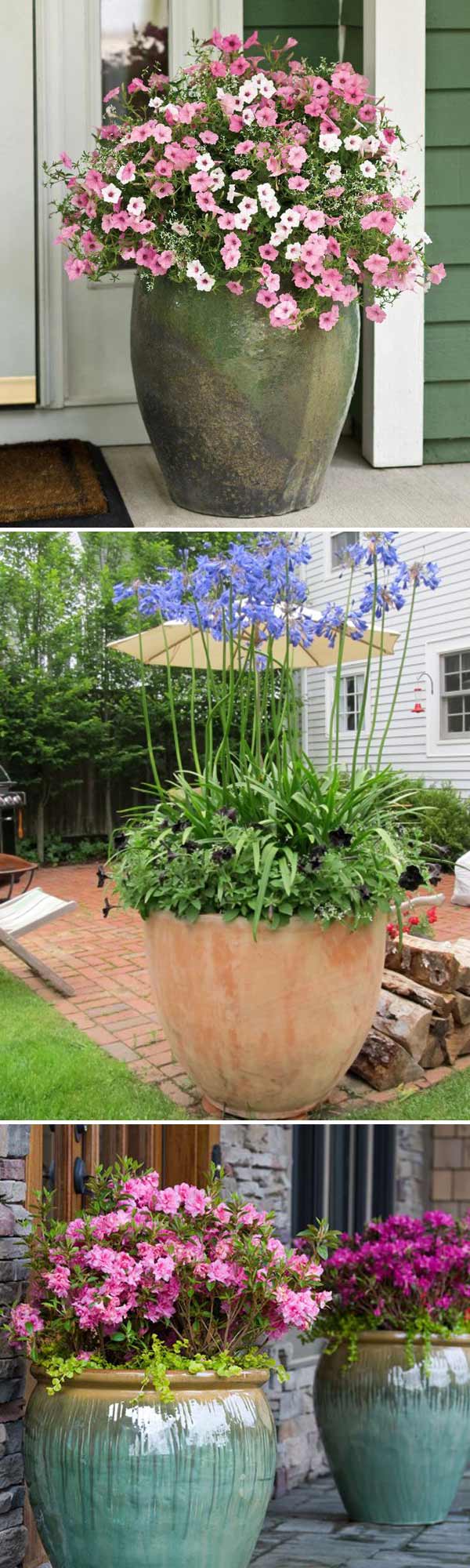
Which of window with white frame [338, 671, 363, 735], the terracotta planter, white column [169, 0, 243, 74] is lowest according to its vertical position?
the terracotta planter

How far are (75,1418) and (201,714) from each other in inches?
48.7

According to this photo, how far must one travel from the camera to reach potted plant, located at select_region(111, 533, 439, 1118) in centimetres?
208

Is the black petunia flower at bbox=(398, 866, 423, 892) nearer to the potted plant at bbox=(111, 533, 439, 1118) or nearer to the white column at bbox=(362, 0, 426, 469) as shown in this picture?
the potted plant at bbox=(111, 533, 439, 1118)

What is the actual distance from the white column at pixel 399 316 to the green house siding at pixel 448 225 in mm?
53

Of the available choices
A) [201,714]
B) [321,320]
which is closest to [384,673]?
[201,714]

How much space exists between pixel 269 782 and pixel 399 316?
201 centimetres

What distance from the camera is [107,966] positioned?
218cm

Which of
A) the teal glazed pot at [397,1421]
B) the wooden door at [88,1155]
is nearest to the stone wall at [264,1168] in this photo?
the teal glazed pot at [397,1421]

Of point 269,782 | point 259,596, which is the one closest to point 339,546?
point 259,596

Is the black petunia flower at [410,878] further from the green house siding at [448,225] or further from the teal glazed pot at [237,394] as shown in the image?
the green house siding at [448,225]

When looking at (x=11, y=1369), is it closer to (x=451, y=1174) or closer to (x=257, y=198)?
(x=257, y=198)

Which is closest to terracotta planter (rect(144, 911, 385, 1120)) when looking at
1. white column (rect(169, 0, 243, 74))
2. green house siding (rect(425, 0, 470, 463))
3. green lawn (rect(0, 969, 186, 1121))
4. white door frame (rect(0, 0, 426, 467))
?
green lawn (rect(0, 969, 186, 1121))

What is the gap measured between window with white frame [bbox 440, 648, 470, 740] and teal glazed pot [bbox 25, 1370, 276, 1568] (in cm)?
122

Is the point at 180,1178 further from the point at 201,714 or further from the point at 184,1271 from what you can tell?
the point at 201,714
